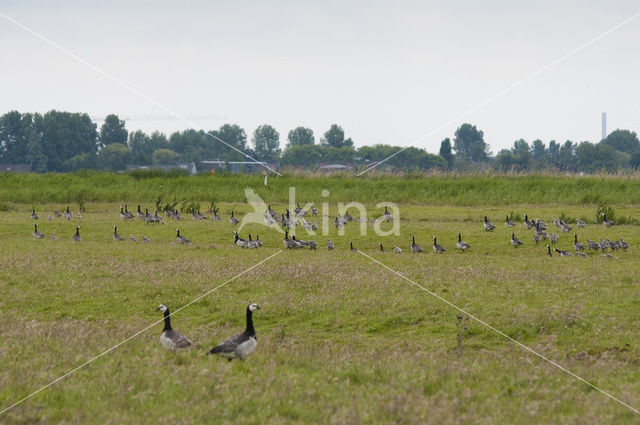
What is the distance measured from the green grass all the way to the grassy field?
19226 mm

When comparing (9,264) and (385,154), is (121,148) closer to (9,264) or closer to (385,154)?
(385,154)

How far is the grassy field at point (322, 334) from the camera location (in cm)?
989

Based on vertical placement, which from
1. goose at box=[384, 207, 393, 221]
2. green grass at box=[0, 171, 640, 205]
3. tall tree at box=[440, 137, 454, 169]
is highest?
tall tree at box=[440, 137, 454, 169]

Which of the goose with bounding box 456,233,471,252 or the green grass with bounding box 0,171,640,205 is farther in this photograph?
the green grass with bounding box 0,171,640,205

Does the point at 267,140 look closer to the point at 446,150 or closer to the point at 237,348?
the point at 446,150

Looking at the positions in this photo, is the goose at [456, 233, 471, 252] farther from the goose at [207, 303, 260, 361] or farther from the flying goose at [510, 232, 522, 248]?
the goose at [207, 303, 260, 361]

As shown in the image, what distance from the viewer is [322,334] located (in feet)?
57.9

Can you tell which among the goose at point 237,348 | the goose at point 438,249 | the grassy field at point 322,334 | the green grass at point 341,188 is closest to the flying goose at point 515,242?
the grassy field at point 322,334

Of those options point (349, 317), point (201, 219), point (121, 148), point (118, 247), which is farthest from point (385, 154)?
point (349, 317)

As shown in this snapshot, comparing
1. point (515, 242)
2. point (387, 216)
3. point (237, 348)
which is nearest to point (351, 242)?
point (515, 242)

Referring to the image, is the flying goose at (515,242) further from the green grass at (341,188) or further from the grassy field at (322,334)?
the green grass at (341,188)

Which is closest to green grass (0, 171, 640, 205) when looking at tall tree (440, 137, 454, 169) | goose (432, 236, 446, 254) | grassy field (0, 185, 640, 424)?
grassy field (0, 185, 640, 424)

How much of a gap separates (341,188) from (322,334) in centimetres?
4343

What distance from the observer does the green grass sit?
55.3m
